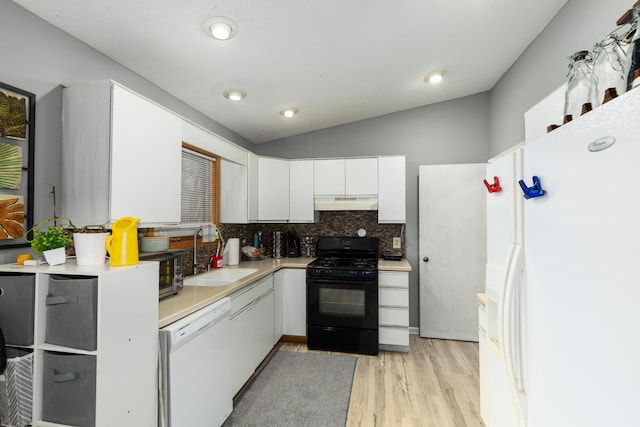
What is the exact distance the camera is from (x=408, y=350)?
10.5 feet

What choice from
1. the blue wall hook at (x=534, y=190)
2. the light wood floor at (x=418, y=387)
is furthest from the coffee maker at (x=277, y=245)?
the blue wall hook at (x=534, y=190)

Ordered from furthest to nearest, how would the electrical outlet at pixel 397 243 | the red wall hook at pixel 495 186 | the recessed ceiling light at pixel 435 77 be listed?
1. the electrical outlet at pixel 397 243
2. the recessed ceiling light at pixel 435 77
3. the red wall hook at pixel 495 186

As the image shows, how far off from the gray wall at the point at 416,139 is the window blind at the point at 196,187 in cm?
160

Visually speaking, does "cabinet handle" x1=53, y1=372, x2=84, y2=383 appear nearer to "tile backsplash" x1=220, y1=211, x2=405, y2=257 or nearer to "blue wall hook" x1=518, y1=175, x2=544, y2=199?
"blue wall hook" x1=518, y1=175, x2=544, y2=199

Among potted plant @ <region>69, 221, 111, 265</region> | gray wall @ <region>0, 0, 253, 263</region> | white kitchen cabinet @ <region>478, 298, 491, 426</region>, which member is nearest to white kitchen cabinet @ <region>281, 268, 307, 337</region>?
white kitchen cabinet @ <region>478, 298, 491, 426</region>

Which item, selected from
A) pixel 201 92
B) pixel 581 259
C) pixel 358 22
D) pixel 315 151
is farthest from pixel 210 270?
pixel 581 259

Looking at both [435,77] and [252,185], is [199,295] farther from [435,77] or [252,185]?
[435,77]

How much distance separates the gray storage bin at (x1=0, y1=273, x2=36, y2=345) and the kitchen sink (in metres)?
1.22

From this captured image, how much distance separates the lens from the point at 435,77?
9.74 ft

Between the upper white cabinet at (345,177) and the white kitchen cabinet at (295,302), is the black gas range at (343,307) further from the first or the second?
the upper white cabinet at (345,177)

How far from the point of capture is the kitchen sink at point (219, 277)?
8.55 ft

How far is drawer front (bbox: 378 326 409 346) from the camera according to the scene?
3.15 metres

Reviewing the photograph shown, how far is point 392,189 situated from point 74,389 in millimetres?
3074

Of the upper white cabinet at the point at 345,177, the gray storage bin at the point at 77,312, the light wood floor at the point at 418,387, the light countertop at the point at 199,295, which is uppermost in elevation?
the upper white cabinet at the point at 345,177
